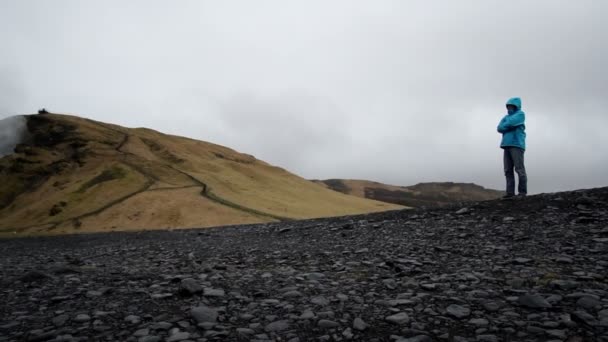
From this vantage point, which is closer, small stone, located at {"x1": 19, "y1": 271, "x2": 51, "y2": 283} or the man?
small stone, located at {"x1": 19, "y1": 271, "x2": 51, "y2": 283}

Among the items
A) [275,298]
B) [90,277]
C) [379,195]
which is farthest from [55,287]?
[379,195]

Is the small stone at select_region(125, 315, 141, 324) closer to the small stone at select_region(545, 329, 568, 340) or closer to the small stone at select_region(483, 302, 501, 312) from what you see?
the small stone at select_region(483, 302, 501, 312)

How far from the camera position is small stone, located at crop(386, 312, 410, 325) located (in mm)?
4691

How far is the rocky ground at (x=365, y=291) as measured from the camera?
14.8ft

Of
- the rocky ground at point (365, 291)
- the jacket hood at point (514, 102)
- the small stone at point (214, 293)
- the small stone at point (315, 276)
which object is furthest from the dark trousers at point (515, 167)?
the small stone at point (214, 293)

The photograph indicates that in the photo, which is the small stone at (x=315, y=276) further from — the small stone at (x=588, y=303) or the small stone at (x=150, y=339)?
the small stone at (x=588, y=303)

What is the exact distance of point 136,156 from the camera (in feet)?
223

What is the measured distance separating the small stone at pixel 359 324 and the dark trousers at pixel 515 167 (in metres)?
11.6

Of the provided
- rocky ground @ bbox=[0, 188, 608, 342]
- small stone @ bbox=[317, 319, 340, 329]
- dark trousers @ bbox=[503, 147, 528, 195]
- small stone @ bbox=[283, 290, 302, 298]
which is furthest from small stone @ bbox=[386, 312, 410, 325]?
dark trousers @ bbox=[503, 147, 528, 195]

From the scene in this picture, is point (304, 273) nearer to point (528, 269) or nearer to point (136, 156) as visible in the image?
point (528, 269)

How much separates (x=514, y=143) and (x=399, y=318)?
11.7m

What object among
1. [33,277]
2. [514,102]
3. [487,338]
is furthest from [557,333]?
[514,102]

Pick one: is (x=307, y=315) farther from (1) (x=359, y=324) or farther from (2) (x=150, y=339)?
(2) (x=150, y=339)

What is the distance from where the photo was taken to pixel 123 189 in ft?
163
